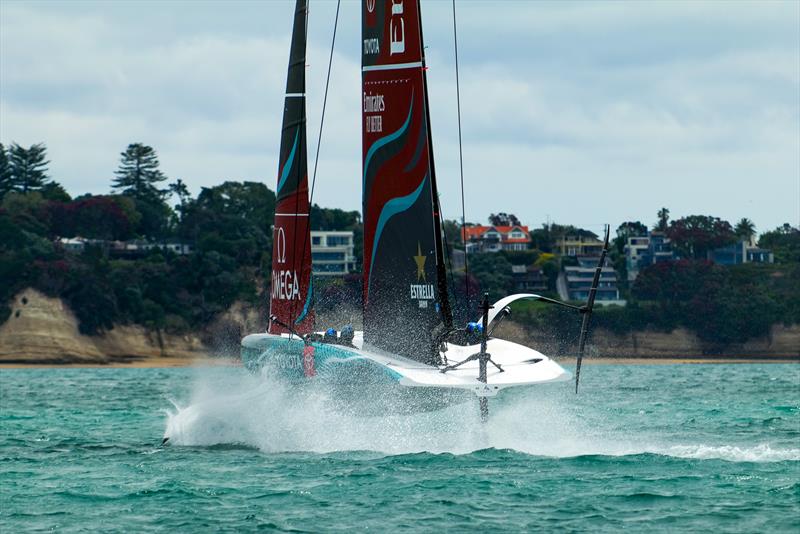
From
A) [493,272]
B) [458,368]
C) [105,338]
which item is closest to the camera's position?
[458,368]

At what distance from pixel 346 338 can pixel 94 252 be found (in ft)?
284

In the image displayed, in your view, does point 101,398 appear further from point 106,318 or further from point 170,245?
point 170,245

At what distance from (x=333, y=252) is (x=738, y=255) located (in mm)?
42690

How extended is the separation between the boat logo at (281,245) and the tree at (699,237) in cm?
10952

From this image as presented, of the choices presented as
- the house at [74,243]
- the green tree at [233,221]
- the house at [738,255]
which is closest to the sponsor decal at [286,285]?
the green tree at [233,221]

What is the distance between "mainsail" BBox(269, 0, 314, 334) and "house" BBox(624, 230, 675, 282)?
104314 mm

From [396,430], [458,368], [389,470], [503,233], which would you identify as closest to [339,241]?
[503,233]

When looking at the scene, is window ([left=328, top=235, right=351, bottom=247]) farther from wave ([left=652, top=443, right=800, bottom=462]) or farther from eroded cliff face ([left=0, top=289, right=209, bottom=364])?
wave ([left=652, top=443, right=800, bottom=462])

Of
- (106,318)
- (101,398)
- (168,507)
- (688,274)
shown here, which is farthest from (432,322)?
(688,274)

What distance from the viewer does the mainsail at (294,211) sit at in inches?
1112

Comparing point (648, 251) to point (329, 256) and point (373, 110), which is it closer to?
point (329, 256)

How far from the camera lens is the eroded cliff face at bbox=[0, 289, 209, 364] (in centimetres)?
9069

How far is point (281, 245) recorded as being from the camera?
28938 mm

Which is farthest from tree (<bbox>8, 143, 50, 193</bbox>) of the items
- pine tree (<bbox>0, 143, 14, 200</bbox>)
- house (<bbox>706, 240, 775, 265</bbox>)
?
house (<bbox>706, 240, 775, 265</bbox>)
